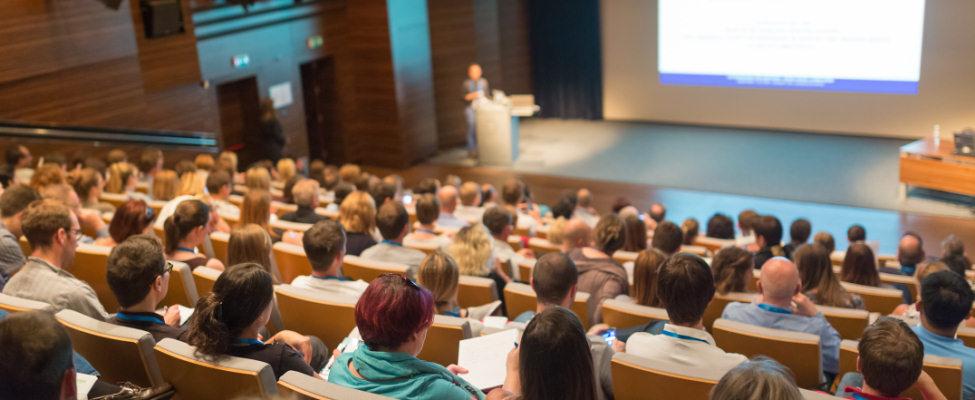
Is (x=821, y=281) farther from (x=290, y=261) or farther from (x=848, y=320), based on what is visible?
(x=290, y=261)

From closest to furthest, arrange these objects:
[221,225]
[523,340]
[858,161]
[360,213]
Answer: [523,340], [360,213], [221,225], [858,161]

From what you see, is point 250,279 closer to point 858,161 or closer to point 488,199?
point 488,199

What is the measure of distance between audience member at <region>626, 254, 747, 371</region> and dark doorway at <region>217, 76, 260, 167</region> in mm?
9140

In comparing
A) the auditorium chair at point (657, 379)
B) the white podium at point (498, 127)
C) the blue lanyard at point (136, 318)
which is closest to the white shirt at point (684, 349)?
the auditorium chair at point (657, 379)

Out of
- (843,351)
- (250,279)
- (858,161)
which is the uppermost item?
(250,279)

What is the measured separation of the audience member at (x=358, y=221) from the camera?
18.5 feet

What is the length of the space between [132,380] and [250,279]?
0.68 meters

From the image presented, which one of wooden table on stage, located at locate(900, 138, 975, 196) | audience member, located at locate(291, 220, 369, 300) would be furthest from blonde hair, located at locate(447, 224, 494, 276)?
wooden table on stage, located at locate(900, 138, 975, 196)

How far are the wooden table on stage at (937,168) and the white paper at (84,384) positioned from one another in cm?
921

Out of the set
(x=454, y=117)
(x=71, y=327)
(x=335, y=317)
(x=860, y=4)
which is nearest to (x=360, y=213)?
(x=335, y=317)

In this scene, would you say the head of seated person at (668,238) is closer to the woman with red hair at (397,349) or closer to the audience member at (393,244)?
the audience member at (393,244)

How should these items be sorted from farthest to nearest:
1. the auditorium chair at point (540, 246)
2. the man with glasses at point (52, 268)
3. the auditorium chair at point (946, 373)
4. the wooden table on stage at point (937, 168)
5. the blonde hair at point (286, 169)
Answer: the wooden table on stage at point (937, 168)
the blonde hair at point (286, 169)
the auditorium chair at point (540, 246)
the man with glasses at point (52, 268)
the auditorium chair at point (946, 373)

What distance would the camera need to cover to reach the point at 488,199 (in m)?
9.08

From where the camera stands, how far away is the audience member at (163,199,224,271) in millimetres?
4586
